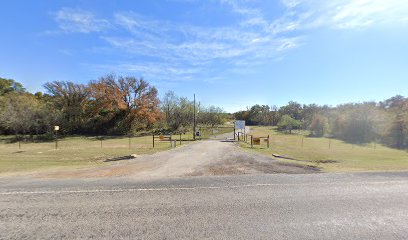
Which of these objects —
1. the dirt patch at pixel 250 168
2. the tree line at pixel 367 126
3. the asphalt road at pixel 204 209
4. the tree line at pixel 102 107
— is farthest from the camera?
the tree line at pixel 102 107

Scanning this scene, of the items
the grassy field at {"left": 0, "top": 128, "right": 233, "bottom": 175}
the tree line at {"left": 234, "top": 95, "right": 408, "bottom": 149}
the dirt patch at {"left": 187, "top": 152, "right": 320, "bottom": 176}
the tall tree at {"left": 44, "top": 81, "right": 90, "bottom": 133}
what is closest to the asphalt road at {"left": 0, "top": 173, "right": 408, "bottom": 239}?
the dirt patch at {"left": 187, "top": 152, "right": 320, "bottom": 176}

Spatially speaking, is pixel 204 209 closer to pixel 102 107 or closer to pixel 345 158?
pixel 345 158

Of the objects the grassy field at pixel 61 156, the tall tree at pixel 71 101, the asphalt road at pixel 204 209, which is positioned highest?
the tall tree at pixel 71 101

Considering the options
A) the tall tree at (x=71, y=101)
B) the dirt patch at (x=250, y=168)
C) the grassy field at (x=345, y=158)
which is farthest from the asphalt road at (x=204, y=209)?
the tall tree at (x=71, y=101)

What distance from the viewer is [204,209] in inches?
245

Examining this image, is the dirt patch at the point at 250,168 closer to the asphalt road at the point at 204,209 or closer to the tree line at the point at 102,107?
the asphalt road at the point at 204,209

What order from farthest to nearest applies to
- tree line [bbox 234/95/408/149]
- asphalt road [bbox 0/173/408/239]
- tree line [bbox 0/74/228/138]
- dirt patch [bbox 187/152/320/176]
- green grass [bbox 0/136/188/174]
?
tree line [bbox 0/74/228/138] → tree line [bbox 234/95/408/149] → green grass [bbox 0/136/188/174] → dirt patch [bbox 187/152/320/176] → asphalt road [bbox 0/173/408/239]

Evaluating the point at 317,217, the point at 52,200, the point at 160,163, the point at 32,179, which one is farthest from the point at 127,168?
the point at 317,217

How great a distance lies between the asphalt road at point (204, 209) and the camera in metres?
4.91

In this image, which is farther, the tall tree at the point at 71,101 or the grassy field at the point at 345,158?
the tall tree at the point at 71,101

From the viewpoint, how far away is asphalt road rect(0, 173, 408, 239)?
16.1ft

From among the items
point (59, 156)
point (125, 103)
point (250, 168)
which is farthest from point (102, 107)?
point (250, 168)

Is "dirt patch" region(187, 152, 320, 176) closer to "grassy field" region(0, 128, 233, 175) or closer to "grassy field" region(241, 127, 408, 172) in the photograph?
"grassy field" region(241, 127, 408, 172)

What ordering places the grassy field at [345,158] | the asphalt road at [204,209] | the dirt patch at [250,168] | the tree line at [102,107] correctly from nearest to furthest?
the asphalt road at [204,209], the dirt patch at [250,168], the grassy field at [345,158], the tree line at [102,107]
